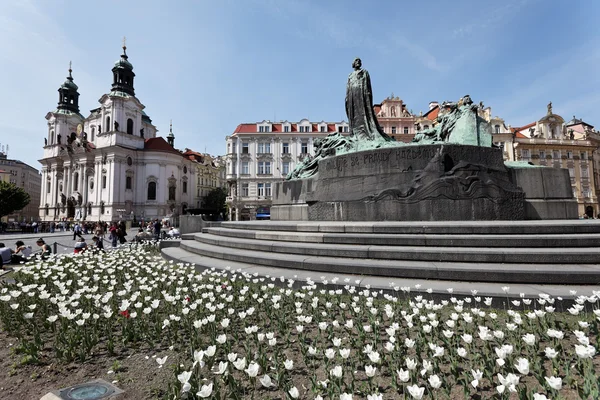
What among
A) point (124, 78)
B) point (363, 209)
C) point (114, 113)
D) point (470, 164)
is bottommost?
point (363, 209)

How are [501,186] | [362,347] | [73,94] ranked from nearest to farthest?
[362,347] → [501,186] → [73,94]

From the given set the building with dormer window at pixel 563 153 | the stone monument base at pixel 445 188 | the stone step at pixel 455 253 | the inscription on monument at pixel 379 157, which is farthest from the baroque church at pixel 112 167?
the building with dormer window at pixel 563 153

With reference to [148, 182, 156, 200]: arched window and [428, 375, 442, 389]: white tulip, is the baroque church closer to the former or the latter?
[148, 182, 156, 200]: arched window

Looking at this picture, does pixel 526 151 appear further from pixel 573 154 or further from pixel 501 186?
pixel 501 186

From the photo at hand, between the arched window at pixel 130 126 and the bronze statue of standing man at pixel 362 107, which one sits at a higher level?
the arched window at pixel 130 126

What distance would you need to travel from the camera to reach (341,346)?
11.1ft

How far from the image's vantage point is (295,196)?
493 inches

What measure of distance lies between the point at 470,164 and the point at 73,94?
3465 inches

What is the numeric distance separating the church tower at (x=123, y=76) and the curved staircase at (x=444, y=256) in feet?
219

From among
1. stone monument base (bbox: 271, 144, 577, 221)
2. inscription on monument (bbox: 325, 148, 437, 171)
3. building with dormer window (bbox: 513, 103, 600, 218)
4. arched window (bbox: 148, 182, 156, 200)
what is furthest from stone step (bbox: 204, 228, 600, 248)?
arched window (bbox: 148, 182, 156, 200)

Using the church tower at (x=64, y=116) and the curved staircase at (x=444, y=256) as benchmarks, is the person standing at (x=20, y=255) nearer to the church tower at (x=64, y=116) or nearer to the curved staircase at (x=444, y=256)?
the curved staircase at (x=444, y=256)

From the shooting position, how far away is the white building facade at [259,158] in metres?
51.7

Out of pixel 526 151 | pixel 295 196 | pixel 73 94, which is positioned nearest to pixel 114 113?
pixel 73 94

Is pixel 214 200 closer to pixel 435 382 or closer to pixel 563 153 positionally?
pixel 563 153
